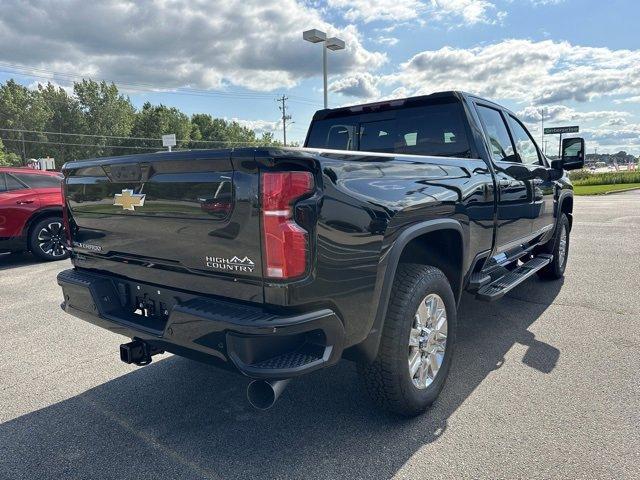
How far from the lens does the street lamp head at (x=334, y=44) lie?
1551cm

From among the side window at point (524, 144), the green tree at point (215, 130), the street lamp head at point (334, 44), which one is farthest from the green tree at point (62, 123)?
the side window at point (524, 144)

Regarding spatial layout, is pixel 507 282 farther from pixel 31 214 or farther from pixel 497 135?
pixel 31 214

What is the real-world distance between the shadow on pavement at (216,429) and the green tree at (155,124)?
226 feet

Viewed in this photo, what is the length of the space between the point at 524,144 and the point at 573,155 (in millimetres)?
779

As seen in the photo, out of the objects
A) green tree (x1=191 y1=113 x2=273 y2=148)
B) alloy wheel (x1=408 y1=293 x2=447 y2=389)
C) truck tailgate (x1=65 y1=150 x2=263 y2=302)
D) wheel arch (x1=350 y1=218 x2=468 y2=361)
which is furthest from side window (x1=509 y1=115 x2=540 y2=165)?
green tree (x1=191 y1=113 x2=273 y2=148)

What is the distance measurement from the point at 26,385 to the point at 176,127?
236ft

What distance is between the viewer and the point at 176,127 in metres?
69.9

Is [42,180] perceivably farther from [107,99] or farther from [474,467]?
[107,99]

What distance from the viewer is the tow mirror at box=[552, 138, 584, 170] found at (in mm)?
5035

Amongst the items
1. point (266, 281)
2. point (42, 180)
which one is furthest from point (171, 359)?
point (42, 180)

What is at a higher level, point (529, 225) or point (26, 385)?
point (529, 225)

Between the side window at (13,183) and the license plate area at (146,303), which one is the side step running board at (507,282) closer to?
the license plate area at (146,303)

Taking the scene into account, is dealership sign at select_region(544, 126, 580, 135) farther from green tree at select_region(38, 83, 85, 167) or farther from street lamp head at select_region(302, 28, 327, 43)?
green tree at select_region(38, 83, 85, 167)

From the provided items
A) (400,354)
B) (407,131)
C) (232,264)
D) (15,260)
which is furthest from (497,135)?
(15,260)
